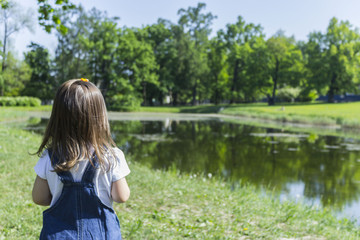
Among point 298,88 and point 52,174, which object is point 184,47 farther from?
point 52,174

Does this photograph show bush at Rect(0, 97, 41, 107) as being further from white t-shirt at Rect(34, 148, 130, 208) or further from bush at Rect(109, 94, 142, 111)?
white t-shirt at Rect(34, 148, 130, 208)

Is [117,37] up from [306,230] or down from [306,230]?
up

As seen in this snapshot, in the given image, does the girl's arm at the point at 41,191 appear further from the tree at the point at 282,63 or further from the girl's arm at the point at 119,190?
the tree at the point at 282,63

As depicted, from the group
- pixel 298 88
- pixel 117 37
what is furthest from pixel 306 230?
pixel 298 88

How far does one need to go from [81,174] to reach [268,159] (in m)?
11.0

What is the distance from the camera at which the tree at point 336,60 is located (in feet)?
137

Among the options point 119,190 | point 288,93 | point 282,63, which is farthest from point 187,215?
point 288,93

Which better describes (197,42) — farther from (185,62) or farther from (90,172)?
(90,172)

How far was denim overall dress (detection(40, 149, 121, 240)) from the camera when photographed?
1831 millimetres

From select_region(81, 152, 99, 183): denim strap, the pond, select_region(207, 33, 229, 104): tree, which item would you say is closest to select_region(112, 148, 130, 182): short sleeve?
select_region(81, 152, 99, 183): denim strap

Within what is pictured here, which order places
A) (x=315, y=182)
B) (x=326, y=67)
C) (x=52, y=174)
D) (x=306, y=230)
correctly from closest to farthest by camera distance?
(x=52, y=174) < (x=306, y=230) < (x=315, y=182) < (x=326, y=67)

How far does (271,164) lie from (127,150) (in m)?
5.63

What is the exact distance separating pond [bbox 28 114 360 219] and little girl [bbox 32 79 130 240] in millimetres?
5308

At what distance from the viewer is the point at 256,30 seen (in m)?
50.7
